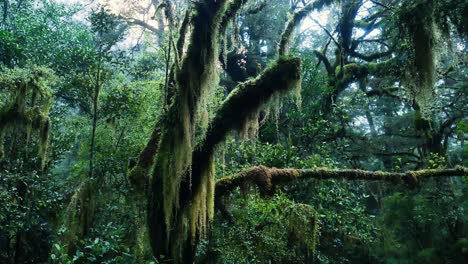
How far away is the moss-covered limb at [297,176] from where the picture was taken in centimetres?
677

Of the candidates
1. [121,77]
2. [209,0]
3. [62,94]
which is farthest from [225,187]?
[62,94]

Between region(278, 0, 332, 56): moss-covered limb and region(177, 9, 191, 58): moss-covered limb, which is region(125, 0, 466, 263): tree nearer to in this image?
region(177, 9, 191, 58): moss-covered limb

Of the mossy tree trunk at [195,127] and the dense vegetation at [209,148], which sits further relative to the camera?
the dense vegetation at [209,148]

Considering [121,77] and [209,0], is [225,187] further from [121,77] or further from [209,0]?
[121,77]

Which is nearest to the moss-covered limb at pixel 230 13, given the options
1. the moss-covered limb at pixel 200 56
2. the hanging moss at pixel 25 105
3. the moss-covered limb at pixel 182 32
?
the moss-covered limb at pixel 200 56

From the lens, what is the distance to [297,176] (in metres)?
7.02

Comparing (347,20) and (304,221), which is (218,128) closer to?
(304,221)

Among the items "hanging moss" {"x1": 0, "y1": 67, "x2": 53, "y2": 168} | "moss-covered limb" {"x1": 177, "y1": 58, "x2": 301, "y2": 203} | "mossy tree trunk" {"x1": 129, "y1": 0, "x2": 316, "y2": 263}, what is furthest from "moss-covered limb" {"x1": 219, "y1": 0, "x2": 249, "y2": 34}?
"hanging moss" {"x1": 0, "y1": 67, "x2": 53, "y2": 168}

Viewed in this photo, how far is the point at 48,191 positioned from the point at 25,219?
3.15 feet

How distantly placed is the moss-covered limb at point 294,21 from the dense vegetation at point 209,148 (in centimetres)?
3

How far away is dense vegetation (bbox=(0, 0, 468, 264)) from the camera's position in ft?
19.4

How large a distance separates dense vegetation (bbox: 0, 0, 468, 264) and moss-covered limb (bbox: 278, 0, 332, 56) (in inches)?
1.1

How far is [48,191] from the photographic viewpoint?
9539mm

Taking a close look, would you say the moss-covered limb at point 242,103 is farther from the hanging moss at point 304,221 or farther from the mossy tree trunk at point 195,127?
the hanging moss at point 304,221
